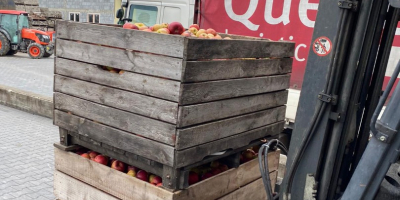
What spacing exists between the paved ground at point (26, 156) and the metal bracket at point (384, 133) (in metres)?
3.95

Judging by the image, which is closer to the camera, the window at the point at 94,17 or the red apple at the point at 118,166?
the red apple at the point at 118,166

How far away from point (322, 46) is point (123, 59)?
140 cm

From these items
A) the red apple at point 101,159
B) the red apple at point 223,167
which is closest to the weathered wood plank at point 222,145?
the red apple at point 223,167

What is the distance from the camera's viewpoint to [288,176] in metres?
2.49

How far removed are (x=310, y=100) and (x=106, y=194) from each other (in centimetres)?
179

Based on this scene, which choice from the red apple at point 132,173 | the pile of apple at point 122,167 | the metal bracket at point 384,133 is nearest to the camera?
the metal bracket at point 384,133

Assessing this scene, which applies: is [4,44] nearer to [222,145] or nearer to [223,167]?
[223,167]

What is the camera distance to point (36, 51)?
58.7 ft

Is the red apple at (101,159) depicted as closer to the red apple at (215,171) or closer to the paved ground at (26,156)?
the red apple at (215,171)

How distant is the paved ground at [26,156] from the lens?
472 cm

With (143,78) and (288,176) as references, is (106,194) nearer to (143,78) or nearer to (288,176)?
(143,78)

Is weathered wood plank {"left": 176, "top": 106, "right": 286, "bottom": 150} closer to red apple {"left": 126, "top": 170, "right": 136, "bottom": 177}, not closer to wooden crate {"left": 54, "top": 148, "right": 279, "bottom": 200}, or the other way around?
wooden crate {"left": 54, "top": 148, "right": 279, "bottom": 200}

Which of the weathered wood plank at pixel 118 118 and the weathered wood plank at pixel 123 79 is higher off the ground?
the weathered wood plank at pixel 123 79

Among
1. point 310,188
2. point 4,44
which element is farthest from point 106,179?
point 4,44
